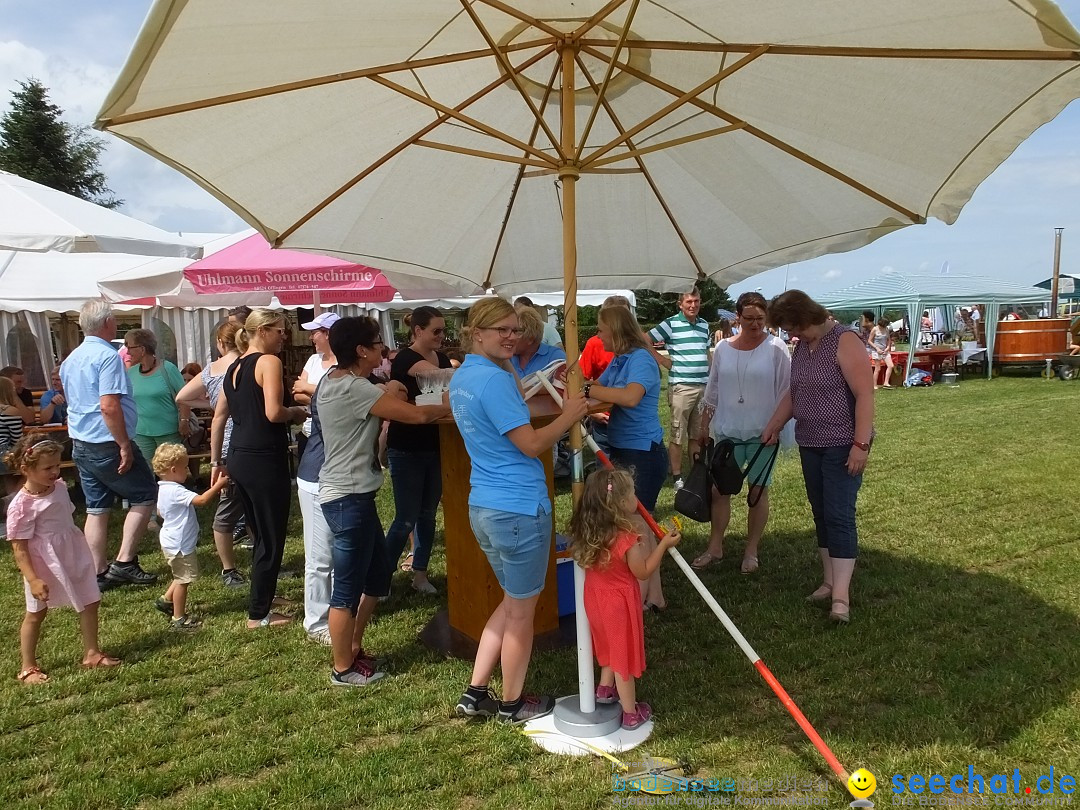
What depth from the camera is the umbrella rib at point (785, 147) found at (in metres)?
3.72

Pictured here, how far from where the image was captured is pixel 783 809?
2.72 metres

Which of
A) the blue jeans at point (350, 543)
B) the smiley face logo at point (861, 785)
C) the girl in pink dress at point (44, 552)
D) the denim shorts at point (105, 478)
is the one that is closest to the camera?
the smiley face logo at point (861, 785)

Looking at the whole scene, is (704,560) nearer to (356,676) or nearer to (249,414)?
(356,676)

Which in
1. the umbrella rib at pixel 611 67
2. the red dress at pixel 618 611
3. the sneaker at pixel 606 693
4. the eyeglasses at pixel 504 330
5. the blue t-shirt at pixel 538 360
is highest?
the umbrella rib at pixel 611 67

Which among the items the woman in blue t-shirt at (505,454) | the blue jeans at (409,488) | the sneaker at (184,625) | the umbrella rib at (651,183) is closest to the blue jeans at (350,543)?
the woman in blue t-shirt at (505,454)

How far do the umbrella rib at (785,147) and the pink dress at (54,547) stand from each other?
366 centimetres

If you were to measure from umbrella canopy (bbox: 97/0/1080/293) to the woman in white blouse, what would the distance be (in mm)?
444

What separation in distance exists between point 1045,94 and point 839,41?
32.8 inches

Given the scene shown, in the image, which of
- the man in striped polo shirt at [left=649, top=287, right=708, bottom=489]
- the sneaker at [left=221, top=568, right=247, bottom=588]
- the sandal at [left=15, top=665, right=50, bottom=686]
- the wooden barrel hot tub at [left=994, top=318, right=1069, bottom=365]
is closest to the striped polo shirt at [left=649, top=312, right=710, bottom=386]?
the man in striped polo shirt at [left=649, top=287, right=708, bottom=489]

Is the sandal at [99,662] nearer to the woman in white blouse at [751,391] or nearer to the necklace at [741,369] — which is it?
the woman in white blouse at [751,391]

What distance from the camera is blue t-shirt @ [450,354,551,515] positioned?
304 cm

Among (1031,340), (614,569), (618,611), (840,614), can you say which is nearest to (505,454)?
(614,569)

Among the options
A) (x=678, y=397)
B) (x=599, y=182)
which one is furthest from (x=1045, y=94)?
(x=678, y=397)

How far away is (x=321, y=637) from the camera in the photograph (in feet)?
14.5
